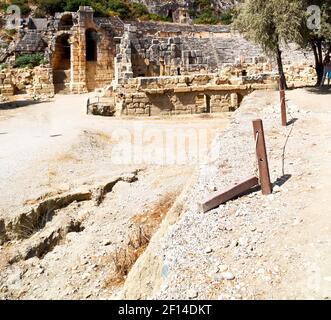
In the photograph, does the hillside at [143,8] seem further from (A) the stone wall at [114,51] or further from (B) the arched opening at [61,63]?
(B) the arched opening at [61,63]

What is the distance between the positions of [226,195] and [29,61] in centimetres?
2462

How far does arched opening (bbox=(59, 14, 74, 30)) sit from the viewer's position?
27320mm

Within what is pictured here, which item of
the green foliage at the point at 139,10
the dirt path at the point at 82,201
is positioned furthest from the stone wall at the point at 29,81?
the green foliage at the point at 139,10

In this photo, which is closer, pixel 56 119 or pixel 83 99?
pixel 56 119

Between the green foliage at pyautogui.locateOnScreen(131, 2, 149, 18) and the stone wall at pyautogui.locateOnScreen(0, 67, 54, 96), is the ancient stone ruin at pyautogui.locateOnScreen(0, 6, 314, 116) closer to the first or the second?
the stone wall at pyautogui.locateOnScreen(0, 67, 54, 96)

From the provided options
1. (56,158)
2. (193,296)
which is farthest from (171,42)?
(193,296)

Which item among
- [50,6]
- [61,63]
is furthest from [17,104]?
[50,6]

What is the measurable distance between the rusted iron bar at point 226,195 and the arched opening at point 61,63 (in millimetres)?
23017

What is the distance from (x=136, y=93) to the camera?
48.7 feet

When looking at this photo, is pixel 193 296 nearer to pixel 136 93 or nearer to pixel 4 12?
pixel 136 93

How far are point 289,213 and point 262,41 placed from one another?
1141cm

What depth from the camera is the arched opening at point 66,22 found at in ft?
89.6

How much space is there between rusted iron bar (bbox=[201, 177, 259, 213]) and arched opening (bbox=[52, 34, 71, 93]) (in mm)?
23017

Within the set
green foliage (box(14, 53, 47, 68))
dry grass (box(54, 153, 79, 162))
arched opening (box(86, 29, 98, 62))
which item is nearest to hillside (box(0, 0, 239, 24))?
arched opening (box(86, 29, 98, 62))
